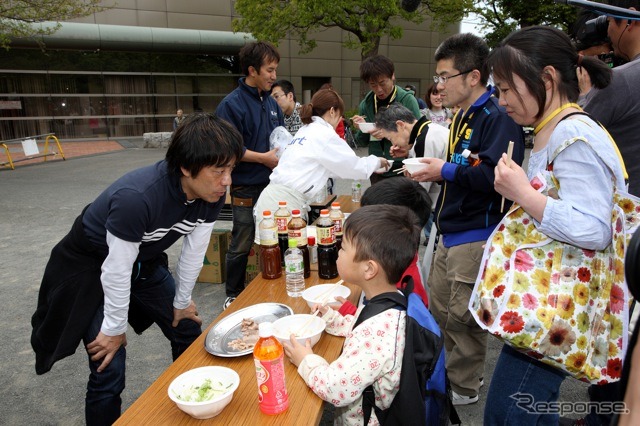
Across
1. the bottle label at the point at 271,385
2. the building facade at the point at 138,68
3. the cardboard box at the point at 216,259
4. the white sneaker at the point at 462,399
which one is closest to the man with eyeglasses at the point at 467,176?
the white sneaker at the point at 462,399

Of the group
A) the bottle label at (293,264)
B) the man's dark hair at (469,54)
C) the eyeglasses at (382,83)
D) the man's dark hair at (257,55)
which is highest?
the man's dark hair at (257,55)

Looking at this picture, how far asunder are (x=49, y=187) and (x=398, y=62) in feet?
59.8

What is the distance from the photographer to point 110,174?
440 inches

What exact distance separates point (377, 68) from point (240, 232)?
207 centimetres

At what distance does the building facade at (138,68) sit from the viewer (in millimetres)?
17922

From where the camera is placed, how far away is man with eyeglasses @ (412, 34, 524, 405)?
2.24 meters

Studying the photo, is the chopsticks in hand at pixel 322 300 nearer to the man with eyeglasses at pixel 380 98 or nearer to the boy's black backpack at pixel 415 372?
the boy's black backpack at pixel 415 372

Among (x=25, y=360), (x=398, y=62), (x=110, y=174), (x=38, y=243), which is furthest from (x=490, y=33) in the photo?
(x=25, y=360)

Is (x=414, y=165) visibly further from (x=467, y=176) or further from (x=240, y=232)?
(x=240, y=232)

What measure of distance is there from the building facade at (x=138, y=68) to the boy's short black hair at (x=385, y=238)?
17.1 metres

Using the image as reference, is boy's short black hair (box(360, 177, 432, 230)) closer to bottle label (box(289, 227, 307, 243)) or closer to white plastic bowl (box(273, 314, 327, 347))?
bottle label (box(289, 227, 307, 243))

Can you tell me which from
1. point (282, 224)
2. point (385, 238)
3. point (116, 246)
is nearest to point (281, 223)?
point (282, 224)

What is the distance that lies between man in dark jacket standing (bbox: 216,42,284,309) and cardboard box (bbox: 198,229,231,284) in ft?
2.55

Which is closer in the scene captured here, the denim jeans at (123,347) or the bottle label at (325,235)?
the denim jeans at (123,347)
